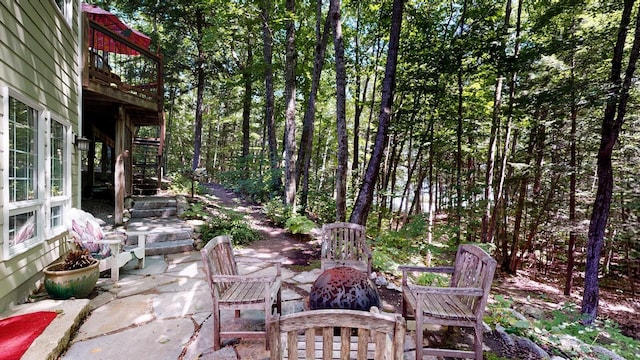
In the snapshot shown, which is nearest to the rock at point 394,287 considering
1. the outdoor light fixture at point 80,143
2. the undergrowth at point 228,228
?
the undergrowth at point 228,228

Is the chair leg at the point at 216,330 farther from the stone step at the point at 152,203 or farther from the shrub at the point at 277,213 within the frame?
the stone step at the point at 152,203

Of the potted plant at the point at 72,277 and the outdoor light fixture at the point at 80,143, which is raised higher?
the outdoor light fixture at the point at 80,143

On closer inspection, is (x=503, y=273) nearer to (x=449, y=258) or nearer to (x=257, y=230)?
(x=449, y=258)

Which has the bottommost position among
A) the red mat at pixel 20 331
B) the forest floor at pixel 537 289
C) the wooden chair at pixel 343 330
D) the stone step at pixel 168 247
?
the forest floor at pixel 537 289

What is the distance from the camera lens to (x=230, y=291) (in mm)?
2631

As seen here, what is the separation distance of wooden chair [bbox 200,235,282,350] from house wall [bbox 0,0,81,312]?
2.18 m

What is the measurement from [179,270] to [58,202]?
1.99 metres

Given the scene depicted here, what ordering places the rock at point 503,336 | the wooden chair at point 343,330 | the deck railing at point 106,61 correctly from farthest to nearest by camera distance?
1. the deck railing at point 106,61
2. the rock at point 503,336
3. the wooden chair at point 343,330

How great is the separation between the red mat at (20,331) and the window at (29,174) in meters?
0.71

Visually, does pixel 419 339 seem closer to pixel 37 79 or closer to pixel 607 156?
pixel 37 79

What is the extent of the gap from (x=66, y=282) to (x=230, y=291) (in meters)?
2.02

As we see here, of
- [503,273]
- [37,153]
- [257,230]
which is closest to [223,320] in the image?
[37,153]

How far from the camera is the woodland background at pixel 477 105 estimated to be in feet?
18.2

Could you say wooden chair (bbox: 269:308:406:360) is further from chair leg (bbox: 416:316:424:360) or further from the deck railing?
the deck railing
